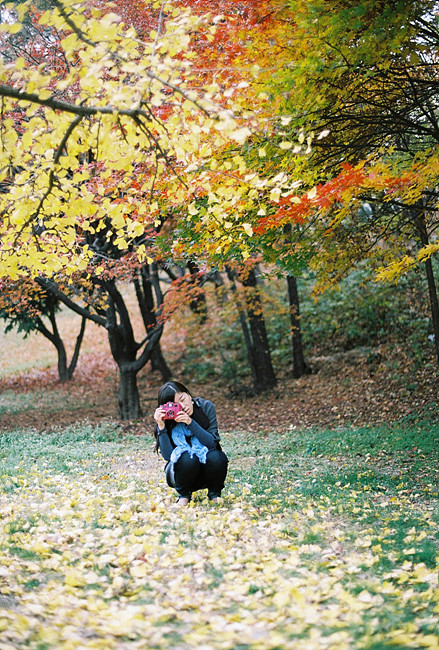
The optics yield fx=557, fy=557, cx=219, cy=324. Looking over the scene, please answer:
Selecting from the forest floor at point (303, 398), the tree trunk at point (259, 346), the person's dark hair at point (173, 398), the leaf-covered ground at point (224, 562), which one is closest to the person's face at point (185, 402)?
the person's dark hair at point (173, 398)

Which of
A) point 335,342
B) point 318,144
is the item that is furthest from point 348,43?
point 335,342

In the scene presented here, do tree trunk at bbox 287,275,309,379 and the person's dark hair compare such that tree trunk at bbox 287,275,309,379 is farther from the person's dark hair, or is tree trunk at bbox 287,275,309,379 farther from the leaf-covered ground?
the person's dark hair

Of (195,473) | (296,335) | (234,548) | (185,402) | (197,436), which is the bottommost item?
(234,548)

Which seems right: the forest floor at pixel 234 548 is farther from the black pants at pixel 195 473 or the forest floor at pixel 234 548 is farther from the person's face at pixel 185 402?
the person's face at pixel 185 402

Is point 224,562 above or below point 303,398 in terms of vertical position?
above

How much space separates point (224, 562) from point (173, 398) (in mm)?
1733

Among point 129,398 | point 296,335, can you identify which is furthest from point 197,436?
point 296,335

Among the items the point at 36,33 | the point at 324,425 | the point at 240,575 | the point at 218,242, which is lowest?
the point at 324,425

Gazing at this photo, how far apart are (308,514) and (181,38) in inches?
166

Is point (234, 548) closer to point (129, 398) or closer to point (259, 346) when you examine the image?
point (129, 398)

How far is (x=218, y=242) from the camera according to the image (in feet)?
23.6

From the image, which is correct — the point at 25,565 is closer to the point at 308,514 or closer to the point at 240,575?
the point at 240,575

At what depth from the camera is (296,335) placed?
1673cm

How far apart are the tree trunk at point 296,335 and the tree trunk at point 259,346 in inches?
31.2
